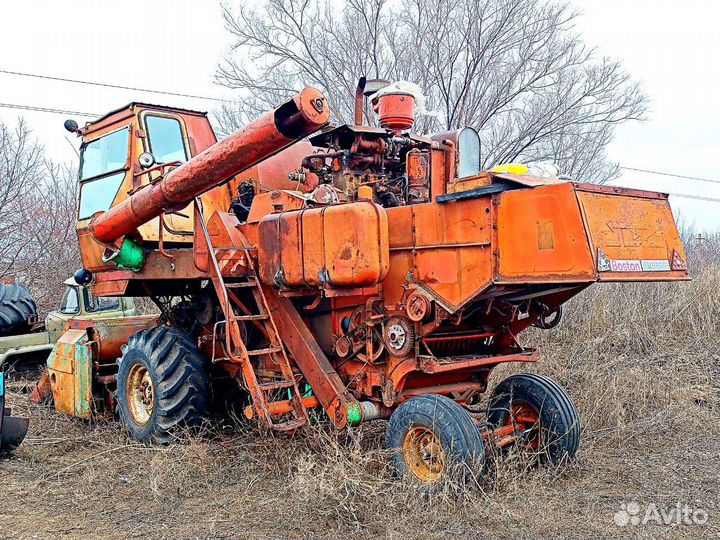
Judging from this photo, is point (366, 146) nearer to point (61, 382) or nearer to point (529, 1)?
point (61, 382)

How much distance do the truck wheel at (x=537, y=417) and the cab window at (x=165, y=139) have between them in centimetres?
399

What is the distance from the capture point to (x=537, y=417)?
5723 millimetres

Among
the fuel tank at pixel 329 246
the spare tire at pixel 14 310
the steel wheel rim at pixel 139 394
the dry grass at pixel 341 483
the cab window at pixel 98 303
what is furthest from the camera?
the spare tire at pixel 14 310

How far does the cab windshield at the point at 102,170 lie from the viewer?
7270 mm

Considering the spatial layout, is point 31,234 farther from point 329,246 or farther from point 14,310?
point 329,246

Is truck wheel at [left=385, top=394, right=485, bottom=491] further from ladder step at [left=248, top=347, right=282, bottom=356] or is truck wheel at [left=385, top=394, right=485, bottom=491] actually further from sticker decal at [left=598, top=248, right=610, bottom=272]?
sticker decal at [left=598, top=248, right=610, bottom=272]

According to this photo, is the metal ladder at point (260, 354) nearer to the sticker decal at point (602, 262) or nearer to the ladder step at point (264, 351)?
the ladder step at point (264, 351)

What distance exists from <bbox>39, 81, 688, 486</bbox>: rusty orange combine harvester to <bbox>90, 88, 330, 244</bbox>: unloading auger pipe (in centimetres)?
2

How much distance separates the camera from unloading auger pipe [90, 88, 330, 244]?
4.71 meters

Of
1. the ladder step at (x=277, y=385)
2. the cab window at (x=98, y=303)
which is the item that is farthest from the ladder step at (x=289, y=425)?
the cab window at (x=98, y=303)

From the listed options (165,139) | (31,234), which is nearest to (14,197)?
(31,234)

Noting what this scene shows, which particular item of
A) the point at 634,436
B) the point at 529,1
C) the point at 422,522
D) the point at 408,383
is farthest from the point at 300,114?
the point at 529,1

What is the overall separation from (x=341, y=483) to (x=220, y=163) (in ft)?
7.99

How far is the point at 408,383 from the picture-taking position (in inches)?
225
